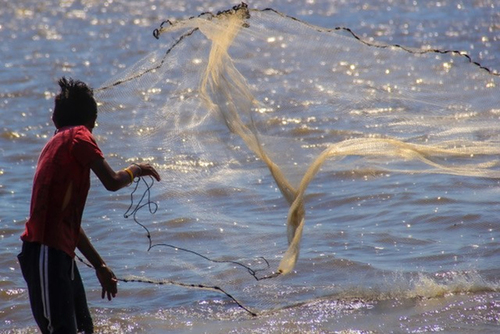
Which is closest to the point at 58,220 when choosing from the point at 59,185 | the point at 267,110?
the point at 59,185

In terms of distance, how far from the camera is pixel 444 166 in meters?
5.17

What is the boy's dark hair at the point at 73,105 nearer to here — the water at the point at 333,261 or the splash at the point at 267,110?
the splash at the point at 267,110

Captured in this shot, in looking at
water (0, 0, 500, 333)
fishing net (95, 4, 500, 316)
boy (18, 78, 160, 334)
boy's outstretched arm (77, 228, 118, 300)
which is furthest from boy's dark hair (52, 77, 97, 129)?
water (0, 0, 500, 333)

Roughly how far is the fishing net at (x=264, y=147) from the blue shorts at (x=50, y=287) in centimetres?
94

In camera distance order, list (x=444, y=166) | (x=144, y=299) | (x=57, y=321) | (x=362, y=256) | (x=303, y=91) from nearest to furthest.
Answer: (x=57, y=321), (x=444, y=166), (x=144, y=299), (x=362, y=256), (x=303, y=91)

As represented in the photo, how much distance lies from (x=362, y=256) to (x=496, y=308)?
125 cm

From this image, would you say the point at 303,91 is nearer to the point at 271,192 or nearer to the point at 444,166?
the point at 271,192

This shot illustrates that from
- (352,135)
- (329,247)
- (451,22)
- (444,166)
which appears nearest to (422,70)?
(352,135)

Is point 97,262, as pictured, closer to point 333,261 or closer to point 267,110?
point 333,261

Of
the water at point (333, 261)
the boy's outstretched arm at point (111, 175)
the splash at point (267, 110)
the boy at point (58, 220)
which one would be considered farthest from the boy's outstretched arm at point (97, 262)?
the splash at point (267, 110)

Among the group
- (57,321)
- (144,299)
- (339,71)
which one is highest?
(339,71)

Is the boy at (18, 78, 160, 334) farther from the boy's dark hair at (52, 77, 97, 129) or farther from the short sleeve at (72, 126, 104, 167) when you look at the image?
the boy's dark hair at (52, 77, 97, 129)

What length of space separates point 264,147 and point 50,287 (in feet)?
5.54

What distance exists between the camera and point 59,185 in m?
3.83
